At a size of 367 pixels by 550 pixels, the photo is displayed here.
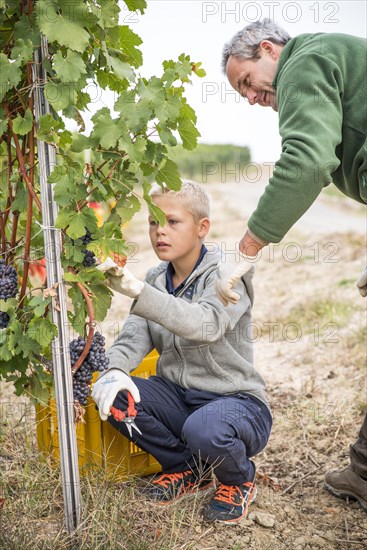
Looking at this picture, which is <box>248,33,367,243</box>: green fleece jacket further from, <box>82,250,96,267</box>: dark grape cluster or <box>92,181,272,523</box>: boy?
<box>92,181,272,523</box>: boy

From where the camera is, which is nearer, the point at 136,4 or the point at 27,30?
the point at 27,30

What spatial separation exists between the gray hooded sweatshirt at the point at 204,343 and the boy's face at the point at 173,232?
108mm

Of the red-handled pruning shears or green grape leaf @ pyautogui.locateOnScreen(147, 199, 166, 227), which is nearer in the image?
green grape leaf @ pyautogui.locateOnScreen(147, 199, 166, 227)

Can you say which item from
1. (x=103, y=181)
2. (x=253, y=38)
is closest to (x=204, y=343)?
(x=103, y=181)

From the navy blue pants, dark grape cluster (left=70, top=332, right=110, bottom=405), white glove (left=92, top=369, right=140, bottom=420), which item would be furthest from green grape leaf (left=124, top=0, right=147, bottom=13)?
the navy blue pants

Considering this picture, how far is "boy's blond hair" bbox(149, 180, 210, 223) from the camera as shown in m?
2.75

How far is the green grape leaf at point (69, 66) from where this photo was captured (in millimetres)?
1790

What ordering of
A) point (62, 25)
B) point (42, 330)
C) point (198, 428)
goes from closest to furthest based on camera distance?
point (62, 25), point (42, 330), point (198, 428)

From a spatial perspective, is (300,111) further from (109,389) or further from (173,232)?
(109,389)

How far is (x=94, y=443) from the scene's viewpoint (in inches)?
106

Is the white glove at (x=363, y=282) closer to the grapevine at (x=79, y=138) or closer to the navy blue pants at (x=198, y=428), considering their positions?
the navy blue pants at (x=198, y=428)

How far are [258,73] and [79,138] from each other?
736 millimetres

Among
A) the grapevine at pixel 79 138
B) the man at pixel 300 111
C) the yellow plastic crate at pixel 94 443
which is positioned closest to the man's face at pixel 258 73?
the man at pixel 300 111

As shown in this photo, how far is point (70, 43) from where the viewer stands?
5.73 feet
